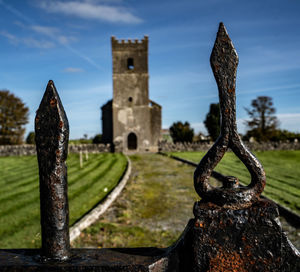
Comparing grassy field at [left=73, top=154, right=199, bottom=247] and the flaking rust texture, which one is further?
grassy field at [left=73, top=154, right=199, bottom=247]

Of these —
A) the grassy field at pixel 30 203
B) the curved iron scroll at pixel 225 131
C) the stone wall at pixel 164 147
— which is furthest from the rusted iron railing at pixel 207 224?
the stone wall at pixel 164 147

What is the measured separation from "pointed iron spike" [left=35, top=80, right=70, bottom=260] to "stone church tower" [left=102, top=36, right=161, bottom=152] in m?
31.9

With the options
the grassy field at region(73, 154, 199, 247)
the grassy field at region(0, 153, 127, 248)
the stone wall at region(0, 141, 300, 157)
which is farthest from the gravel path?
the stone wall at region(0, 141, 300, 157)

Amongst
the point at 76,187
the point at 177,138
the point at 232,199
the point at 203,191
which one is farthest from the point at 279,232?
the point at 177,138

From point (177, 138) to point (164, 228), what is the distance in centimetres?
3628

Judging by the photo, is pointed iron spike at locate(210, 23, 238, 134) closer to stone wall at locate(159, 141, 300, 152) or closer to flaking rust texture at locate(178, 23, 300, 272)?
flaking rust texture at locate(178, 23, 300, 272)

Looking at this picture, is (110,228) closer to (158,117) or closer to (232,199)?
(232,199)

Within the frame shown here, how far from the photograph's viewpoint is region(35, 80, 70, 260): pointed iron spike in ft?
5.01

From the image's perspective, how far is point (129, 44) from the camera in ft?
112

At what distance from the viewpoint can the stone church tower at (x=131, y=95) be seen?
33.7m

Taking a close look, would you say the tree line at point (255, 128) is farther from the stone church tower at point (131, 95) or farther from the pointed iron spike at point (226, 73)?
the pointed iron spike at point (226, 73)

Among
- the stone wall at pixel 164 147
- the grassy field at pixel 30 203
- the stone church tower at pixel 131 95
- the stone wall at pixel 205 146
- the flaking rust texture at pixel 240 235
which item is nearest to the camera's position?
the flaking rust texture at pixel 240 235

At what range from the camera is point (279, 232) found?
1341 millimetres

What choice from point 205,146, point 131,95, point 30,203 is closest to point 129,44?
point 131,95
